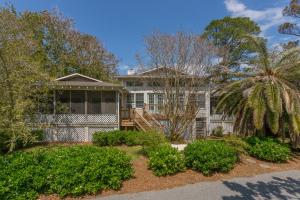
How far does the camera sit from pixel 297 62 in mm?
10469

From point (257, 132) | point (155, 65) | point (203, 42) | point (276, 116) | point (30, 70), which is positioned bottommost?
point (257, 132)

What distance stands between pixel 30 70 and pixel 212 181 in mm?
8135

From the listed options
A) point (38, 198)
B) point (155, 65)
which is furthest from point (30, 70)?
point (155, 65)

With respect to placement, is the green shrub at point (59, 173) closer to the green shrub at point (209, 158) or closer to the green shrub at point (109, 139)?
the green shrub at point (209, 158)

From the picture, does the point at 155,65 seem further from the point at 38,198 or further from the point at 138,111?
the point at 38,198

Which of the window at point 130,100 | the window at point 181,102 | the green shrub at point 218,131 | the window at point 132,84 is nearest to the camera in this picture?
the window at point 181,102

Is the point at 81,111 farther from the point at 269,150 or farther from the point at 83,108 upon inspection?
the point at 269,150

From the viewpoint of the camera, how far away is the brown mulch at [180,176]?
6.85 m

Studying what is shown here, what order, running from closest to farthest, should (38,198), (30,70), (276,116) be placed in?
(38,198) → (30,70) → (276,116)

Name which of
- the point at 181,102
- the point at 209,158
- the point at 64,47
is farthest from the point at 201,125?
the point at 64,47

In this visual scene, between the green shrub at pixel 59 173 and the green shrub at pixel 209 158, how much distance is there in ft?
8.48

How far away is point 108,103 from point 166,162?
9235mm

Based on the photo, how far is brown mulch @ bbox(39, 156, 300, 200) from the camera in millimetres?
6852

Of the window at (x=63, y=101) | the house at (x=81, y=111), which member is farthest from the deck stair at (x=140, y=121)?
the window at (x=63, y=101)
